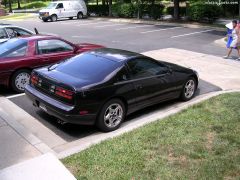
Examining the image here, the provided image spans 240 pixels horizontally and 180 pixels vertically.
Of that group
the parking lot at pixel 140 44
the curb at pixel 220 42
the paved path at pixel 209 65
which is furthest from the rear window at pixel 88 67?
the curb at pixel 220 42

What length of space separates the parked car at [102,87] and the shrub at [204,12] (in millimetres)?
19089

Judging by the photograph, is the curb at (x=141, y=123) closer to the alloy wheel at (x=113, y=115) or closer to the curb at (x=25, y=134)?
the alloy wheel at (x=113, y=115)

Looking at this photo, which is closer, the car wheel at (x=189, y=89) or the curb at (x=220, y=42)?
the car wheel at (x=189, y=89)

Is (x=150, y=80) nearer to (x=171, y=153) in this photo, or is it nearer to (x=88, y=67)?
→ (x=88, y=67)

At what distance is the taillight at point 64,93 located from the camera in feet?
19.5

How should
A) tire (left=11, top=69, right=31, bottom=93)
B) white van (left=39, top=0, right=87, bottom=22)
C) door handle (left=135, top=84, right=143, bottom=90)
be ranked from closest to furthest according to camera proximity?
door handle (left=135, top=84, right=143, bottom=90) → tire (left=11, top=69, right=31, bottom=93) → white van (left=39, top=0, right=87, bottom=22)

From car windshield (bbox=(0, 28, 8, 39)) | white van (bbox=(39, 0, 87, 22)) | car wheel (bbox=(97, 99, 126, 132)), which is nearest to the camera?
car wheel (bbox=(97, 99, 126, 132))

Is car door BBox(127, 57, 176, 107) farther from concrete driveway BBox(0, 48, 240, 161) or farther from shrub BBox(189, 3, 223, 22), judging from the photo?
shrub BBox(189, 3, 223, 22)

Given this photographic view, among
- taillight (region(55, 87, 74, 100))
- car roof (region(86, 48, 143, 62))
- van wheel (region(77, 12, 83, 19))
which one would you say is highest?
van wheel (region(77, 12, 83, 19))

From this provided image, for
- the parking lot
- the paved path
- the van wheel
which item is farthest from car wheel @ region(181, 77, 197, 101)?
the van wheel

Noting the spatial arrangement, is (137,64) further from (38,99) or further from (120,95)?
(38,99)

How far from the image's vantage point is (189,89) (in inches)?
326

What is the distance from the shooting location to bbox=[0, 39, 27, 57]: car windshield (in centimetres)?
880

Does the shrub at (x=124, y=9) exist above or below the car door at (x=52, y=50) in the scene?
above
